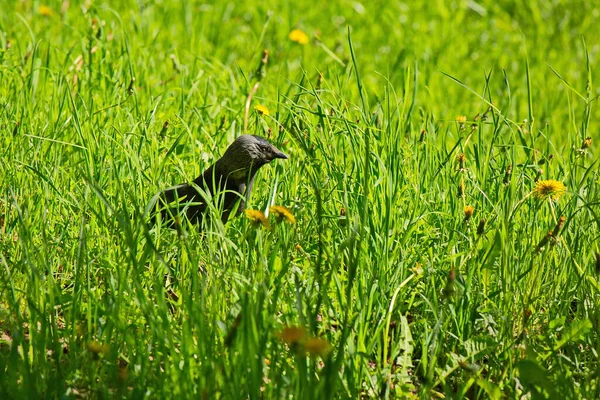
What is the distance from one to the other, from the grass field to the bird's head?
0.11 m

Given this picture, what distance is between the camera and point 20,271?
3.12 m

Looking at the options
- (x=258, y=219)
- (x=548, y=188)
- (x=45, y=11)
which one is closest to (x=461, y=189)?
(x=548, y=188)

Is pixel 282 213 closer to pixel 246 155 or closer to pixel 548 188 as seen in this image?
pixel 246 155

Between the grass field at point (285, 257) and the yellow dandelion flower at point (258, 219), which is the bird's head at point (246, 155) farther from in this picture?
the yellow dandelion flower at point (258, 219)

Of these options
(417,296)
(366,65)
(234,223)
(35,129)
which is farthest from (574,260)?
(366,65)

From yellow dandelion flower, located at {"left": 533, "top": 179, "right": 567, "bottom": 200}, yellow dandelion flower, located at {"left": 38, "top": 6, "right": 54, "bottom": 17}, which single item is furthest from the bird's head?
yellow dandelion flower, located at {"left": 38, "top": 6, "right": 54, "bottom": 17}

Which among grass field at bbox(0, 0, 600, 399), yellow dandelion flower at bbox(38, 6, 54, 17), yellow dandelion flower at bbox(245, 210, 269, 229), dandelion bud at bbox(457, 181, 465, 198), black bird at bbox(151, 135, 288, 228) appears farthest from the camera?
yellow dandelion flower at bbox(38, 6, 54, 17)

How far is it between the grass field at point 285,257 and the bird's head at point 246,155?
0.11 m

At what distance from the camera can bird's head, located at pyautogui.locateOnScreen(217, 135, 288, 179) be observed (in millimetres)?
3641

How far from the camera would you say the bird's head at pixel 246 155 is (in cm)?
364

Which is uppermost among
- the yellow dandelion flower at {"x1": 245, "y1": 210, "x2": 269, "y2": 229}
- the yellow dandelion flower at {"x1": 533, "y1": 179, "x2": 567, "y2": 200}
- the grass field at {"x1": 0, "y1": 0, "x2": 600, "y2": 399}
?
the yellow dandelion flower at {"x1": 533, "y1": 179, "x2": 567, "y2": 200}

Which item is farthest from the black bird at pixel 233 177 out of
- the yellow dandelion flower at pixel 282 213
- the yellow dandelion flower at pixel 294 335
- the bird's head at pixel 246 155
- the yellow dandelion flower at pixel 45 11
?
the yellow dandelion flower at pixel 45 11

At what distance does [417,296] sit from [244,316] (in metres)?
1.05

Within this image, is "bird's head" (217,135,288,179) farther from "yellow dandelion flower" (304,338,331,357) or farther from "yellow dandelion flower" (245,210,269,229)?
"yellow dandelion flower" (304,338,331,357)
